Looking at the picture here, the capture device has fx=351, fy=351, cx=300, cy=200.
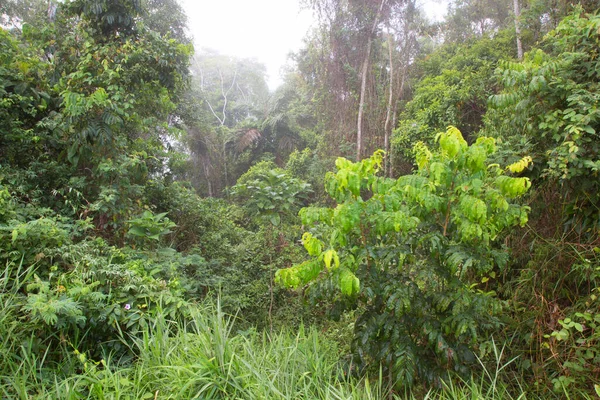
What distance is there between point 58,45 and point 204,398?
15.9 feet

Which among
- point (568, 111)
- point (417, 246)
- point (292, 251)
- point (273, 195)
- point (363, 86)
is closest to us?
point (417, 246)

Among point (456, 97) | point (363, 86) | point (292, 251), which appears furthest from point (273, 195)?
point (363, 86)

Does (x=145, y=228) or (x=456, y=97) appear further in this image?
(x=456, y=97)

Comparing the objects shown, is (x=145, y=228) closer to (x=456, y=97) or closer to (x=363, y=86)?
(x=456, y=97)

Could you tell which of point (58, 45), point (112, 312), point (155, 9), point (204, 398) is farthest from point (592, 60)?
point (155, 9)

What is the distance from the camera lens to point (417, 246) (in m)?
2.44

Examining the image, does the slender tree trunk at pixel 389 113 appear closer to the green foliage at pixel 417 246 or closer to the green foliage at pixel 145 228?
the green foliage at pixel 145 228

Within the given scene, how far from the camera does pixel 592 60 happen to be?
113 inches

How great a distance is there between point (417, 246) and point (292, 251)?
315cm

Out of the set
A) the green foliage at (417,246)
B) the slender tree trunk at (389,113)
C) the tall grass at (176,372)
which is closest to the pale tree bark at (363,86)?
the slender tree trunk at (389,113)

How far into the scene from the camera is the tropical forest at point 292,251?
2.12 m

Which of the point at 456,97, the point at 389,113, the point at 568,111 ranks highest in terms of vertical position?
the point at 389,113

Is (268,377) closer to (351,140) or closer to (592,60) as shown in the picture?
(592,60)

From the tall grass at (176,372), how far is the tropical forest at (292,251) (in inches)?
0.7
